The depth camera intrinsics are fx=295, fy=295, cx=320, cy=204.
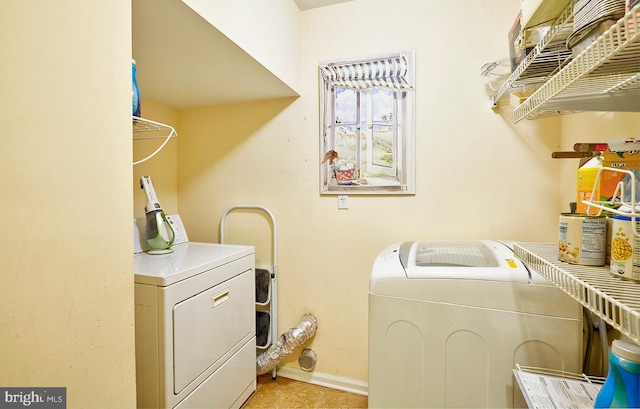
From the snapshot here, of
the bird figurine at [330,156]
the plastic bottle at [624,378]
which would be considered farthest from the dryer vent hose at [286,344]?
the plastic bottle at [624,378]

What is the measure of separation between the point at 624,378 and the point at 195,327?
1464 millimetres

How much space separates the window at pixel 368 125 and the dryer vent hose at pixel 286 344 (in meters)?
0.92

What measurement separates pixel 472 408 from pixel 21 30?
164 cm

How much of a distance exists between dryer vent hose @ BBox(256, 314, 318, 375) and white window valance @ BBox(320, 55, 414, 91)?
160 cm

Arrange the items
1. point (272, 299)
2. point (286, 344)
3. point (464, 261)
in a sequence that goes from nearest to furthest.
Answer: point (464, 261)
point (286, 344)
point (272, 299)

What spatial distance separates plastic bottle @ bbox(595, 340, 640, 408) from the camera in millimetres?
604

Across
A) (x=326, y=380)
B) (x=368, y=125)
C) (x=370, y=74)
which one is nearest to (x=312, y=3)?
(x=370, y=74)

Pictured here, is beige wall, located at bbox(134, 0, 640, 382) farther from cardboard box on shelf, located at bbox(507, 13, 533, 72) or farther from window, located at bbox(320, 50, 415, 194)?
cardboard box on shelf, located at bbox(507, 13, 533, 72)

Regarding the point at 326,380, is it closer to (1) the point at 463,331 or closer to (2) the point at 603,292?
(1) the point at 463,331

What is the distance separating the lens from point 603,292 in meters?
0.48

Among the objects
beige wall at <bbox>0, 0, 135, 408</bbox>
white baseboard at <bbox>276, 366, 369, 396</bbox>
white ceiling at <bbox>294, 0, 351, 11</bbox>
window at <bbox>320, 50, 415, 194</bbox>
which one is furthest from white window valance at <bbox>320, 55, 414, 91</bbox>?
white baseboard at <bbox>276, 366, 369, 396</bbox>

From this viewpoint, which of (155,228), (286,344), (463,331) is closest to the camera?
(463,331)

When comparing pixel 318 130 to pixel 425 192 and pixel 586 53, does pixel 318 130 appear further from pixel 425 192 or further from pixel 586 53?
pixel 586 53

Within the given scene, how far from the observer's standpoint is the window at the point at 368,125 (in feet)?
5.96
